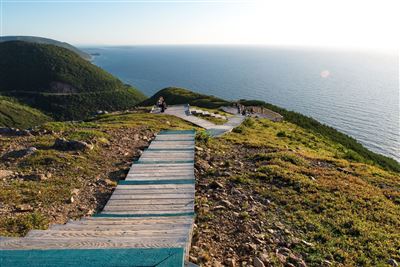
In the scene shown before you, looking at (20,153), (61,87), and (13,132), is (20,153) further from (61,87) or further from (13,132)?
(61,87)

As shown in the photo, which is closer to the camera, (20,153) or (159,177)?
A: (159,177)

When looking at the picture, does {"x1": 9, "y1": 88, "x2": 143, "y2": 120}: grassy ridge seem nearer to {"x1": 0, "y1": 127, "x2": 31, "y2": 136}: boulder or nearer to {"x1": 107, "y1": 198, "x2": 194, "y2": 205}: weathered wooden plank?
{"x1": 0, "y1": 127, "x2": 31, "y2": 136}: boulder

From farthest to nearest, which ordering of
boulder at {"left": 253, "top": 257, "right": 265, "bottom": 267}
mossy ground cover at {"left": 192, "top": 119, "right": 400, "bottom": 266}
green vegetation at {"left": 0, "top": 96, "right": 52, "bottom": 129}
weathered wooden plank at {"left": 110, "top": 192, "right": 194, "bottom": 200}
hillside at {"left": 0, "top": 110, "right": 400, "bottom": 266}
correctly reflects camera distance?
green vegetation at {"left": 0, "top": 96, "right": 52, "bottom": 129}, weathered wooden plank at {"left": 110, "top": 192, "right": 194, "bottom": 200}, hillside at {"left": 0, "top": 110, "right": 400, "bottom": 266}, mossy ground cover at {"left": 192, "top": 119, "right": 400, "bottom": 266}, boulder at {"left": 253, "top": 257, "right": 265, "bottom": 267}

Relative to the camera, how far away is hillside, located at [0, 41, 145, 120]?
138125mm

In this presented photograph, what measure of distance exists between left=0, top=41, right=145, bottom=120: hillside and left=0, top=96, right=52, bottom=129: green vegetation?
27.7 feet

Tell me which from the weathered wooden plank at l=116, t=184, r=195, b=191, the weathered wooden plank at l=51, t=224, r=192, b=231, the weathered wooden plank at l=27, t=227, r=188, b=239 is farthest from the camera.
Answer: the weathered wooden plank at l=116, t=184, r=195, b=191

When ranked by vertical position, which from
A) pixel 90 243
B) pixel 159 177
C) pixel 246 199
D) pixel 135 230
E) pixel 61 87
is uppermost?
pixel 90 243

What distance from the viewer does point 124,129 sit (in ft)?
71.3

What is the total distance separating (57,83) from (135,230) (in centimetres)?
15642

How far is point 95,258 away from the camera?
13.8 ft

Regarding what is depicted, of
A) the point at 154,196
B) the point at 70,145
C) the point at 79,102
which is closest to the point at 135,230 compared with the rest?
the point at 154,196

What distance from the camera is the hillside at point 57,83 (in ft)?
453

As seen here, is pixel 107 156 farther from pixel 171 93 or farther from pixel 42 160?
pixel 171 93

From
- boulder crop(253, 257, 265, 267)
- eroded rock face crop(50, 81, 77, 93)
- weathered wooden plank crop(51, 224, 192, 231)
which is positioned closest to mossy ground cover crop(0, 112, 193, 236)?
weathered wooden plank crop(51, 224, 192, 231)
